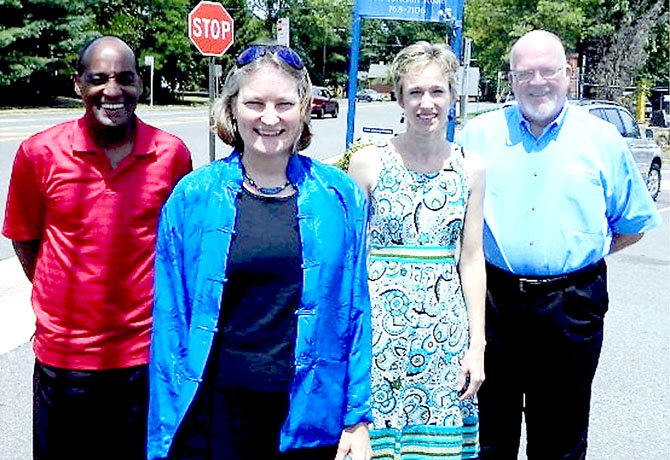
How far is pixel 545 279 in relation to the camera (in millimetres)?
3715

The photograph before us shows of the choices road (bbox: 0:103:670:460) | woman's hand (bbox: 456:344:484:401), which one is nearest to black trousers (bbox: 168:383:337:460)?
woman's hand (bbox: 456:344:484:401)

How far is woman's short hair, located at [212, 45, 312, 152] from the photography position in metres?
2.58

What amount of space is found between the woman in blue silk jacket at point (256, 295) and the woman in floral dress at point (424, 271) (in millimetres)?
690

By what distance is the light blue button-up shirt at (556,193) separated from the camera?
145 inches

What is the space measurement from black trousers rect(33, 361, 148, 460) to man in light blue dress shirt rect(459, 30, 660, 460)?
1.53 m

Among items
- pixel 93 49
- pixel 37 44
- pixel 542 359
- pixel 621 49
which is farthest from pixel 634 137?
pixel 37 44

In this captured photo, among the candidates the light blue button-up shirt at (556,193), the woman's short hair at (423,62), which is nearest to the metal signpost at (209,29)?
the light blue button-up shirt at (556,193)

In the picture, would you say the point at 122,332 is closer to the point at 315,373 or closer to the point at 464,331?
the point at 315,373

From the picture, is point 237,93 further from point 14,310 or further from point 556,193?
point 14,310

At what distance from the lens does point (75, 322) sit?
2.99 meters

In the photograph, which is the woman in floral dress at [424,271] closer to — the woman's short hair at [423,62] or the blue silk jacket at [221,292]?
the woman's short hair at [423,62]

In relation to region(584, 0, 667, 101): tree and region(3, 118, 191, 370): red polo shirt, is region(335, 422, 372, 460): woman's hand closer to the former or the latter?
region(3, 118, 191, 370): red polo shirt

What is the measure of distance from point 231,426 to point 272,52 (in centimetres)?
108

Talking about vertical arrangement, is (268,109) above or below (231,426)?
above
